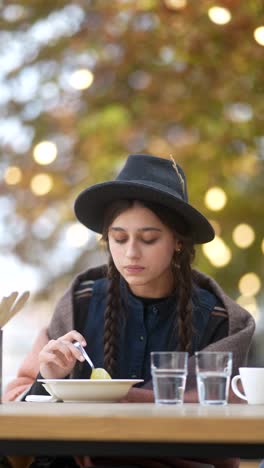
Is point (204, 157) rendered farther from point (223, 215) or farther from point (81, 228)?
point (81, 228)

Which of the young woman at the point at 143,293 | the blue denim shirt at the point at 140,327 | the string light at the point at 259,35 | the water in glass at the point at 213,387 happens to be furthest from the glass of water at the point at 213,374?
the string light at the point at 259,35

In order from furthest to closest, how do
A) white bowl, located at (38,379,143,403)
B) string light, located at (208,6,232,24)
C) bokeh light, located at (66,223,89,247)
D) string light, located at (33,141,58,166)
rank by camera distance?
string light, located at (33,141,58,166) → bokeh light, located at (66,223,89,247) → string light, located at (208,6,232,24) → white bowl, located at (38,379,143,403)

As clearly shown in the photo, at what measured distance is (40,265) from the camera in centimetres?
586

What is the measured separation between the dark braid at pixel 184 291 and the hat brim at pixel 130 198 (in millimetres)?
51

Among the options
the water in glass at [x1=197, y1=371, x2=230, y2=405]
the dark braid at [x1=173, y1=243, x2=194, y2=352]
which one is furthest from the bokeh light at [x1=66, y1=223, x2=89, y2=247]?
the water in glass at [x1=197, y1=371, x2=230, y2=405]

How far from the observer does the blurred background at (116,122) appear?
5.35 m

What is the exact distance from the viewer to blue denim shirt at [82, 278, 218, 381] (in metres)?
2.66

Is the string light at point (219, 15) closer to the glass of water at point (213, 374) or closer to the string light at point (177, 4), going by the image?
the string light at point (177, 4)

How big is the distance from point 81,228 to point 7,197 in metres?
0.55

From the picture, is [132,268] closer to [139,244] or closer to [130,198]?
[139,244]

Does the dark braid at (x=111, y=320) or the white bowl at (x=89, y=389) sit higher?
the dark braid at (x=111, y=320)

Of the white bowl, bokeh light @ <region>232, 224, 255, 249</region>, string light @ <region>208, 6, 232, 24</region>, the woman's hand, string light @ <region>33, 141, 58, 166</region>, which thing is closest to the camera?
the white bowl

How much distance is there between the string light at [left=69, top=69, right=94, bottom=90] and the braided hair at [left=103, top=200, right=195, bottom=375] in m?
3.15

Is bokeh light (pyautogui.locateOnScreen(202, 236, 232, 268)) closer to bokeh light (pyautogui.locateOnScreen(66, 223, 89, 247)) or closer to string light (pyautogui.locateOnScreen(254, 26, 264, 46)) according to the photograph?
bokeh light (pyautogui.locateOnScreen(66, 223, 89, 247))
